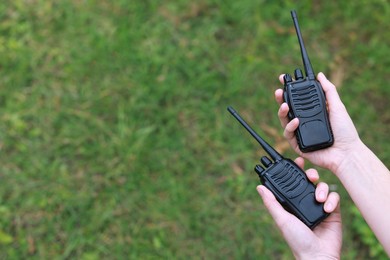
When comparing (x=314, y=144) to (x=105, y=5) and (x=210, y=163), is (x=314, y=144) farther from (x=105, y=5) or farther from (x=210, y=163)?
(x=105, y=5)

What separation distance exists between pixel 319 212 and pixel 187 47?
1.48 m

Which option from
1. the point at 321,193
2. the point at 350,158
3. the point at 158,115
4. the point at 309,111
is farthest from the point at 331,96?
the point at 158,115

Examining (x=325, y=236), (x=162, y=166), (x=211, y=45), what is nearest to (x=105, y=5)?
(x=211, y=45)

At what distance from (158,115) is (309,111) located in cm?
109

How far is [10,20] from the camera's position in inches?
107

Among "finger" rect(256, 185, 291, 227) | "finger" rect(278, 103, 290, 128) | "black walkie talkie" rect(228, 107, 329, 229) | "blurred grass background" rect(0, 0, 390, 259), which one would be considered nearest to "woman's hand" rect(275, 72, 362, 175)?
"finger" rect(278, 103, 290, 128)

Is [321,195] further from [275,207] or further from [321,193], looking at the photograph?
[275,207]

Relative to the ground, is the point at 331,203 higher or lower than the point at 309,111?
lower

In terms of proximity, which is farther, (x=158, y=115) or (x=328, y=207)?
(x=158, y=115)

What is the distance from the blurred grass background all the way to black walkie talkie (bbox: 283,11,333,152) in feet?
2.83

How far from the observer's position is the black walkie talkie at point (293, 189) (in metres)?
1.59

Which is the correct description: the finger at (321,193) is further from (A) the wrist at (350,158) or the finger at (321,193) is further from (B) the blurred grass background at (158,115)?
(B) the blurred grass background at (158,115)

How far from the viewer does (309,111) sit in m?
1.66

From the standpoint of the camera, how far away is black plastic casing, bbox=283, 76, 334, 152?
1.64 meters
